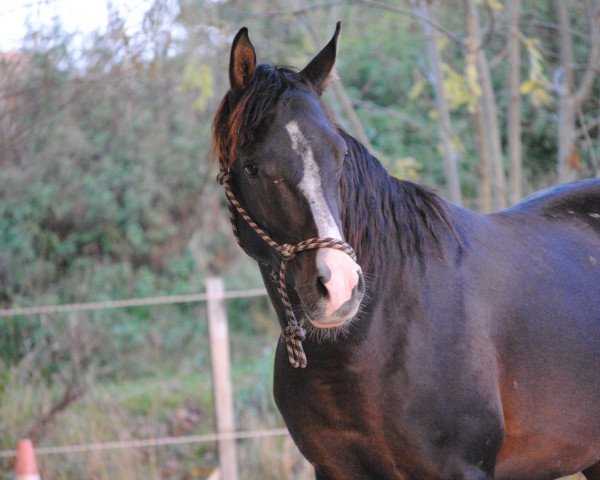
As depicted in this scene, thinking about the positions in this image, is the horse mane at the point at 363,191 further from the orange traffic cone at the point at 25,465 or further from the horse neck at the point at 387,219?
the orange traffic cone at the point at 25,465

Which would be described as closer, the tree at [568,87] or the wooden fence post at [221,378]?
the tree at [568,87]

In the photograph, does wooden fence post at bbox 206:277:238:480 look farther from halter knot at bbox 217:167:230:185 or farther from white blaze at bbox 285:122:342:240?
white blaze at bbox 285:122:342:240

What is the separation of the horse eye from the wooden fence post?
318cm

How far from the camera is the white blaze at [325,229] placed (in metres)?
2.00

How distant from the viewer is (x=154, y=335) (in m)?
8.30

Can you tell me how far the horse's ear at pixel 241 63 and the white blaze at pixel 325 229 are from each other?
28 cm

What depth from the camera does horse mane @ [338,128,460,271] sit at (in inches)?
→ 93.9

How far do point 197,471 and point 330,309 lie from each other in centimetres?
458

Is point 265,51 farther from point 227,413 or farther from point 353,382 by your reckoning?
point 353,382

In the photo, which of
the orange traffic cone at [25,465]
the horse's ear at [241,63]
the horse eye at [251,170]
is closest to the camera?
the horse eye at [251,170]

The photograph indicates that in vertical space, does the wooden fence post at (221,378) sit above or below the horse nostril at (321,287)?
below

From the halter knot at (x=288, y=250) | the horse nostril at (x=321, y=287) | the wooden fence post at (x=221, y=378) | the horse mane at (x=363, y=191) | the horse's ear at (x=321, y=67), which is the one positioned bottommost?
the wooden fence post at (x=221, y=378)

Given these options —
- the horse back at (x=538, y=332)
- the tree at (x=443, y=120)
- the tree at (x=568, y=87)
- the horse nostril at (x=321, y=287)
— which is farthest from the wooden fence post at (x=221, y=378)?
the horse nostril at (x=321, y=287)

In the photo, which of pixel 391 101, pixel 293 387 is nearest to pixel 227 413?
pixel 293 387
